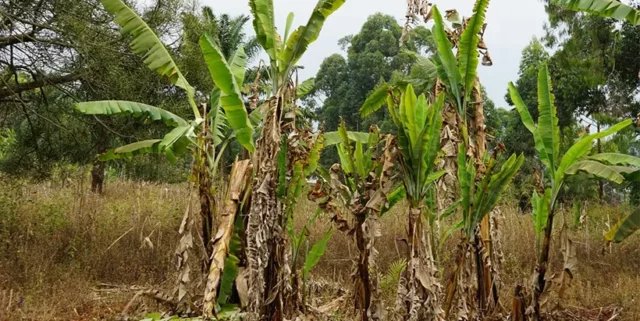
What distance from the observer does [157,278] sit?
734 cm

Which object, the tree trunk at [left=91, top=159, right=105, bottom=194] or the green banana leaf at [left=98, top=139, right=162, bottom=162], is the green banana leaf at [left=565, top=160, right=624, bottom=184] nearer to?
the green banana leaf at [left=98, top=139, right=162, bottom=162]

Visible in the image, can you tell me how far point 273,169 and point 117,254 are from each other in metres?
4.29

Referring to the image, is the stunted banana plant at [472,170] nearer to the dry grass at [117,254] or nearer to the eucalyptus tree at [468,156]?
the eucalyptus tree at [468,156]

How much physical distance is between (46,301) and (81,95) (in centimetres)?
339

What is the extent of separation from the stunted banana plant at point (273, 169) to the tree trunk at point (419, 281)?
1.05 meters

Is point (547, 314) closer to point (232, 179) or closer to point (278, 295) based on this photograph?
point (278, 295)

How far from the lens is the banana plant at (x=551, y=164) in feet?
13.1

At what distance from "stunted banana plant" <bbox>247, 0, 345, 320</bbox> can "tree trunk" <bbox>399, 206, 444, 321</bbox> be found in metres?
1.05

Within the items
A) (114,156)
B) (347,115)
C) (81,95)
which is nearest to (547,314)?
(114,156)

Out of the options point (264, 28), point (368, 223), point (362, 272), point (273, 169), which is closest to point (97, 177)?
point (264, 28)

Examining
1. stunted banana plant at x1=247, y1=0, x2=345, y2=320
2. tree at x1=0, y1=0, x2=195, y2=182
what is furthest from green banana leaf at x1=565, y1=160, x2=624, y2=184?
tree at x1=0, y1=0, x2=195, y2=182

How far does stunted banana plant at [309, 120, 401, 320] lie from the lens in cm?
394

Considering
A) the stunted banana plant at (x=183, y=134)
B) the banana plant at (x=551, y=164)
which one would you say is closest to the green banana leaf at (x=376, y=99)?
the stunted banana plant at (x=183, y=134)

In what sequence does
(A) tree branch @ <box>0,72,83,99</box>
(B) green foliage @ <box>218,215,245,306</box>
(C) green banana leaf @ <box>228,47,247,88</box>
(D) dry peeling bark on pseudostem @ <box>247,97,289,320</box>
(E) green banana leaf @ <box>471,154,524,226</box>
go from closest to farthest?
(E) green banana leaf @ <box>471,154,524,226</box>
(D) dry peeling bark on pseudostem @ <box>247,97,289,320</box>
(B) green foliage @ <box>218,215,245,306</box>
(C) green banana leaf @ <box>228,47,247,88</box>
(A) tree branch @ <box>0,72,83,99</box>
